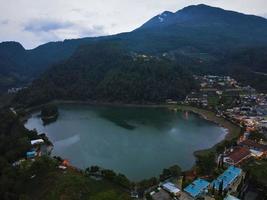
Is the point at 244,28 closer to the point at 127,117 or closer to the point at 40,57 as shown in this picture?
the point at 40,57

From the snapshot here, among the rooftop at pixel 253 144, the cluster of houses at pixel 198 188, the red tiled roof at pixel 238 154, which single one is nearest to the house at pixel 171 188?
the cluster of houses at pixel 198 188

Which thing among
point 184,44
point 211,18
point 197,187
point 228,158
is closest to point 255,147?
point 228,158

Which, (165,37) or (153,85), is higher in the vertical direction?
(165,37)

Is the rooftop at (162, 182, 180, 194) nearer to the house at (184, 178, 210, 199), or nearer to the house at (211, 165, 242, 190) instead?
the house at (184, 178, 210, 199)

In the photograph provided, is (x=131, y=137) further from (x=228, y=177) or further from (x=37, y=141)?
(x=228, y=177)

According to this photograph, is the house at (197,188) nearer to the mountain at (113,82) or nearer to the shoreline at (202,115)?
the shoreline at (202,115)

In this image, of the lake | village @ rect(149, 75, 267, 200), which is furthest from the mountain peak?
the lake

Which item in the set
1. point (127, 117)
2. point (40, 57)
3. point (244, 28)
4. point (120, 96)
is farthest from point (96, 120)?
point (244, 28)
